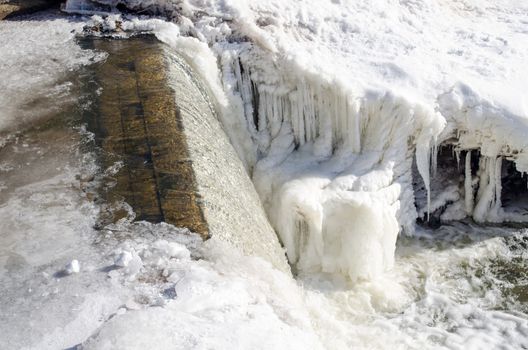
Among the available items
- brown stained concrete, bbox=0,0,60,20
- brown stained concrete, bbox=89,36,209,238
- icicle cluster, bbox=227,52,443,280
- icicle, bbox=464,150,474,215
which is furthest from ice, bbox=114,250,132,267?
brown stained concrete, bbox=0,0,60,20

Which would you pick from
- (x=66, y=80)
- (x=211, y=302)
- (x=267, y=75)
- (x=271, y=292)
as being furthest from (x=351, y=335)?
(x=66, y=80)

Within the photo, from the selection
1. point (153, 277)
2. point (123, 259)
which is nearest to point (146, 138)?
point (123, 259)

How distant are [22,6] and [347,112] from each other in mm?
4268

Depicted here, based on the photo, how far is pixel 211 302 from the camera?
316 centimetres

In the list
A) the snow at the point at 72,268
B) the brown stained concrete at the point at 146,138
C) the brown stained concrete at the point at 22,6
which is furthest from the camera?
the brown stained concrete at the point at 22,6

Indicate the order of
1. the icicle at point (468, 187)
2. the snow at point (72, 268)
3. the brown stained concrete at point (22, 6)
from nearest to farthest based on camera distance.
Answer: the snow at point (72, 268) < the icicle at point (468, 187) < the brown stained concrete at point (22, 6)

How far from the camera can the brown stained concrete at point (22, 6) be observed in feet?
23.4

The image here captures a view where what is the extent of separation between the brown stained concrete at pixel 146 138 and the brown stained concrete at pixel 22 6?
1.82 m

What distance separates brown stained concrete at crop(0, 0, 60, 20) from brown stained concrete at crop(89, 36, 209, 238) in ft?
5.97

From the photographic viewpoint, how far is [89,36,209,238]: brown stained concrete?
384 centimetres

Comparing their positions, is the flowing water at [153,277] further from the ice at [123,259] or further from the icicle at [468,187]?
the icicle at [468,187]

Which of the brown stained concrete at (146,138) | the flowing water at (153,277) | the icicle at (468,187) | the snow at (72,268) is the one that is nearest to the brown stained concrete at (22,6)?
the flowing water at (153,277)

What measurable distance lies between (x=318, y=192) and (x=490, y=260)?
1.79 m

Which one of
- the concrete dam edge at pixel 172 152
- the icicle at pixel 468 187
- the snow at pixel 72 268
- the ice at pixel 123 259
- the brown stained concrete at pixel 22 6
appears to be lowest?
the icicle at pixel 468 187
